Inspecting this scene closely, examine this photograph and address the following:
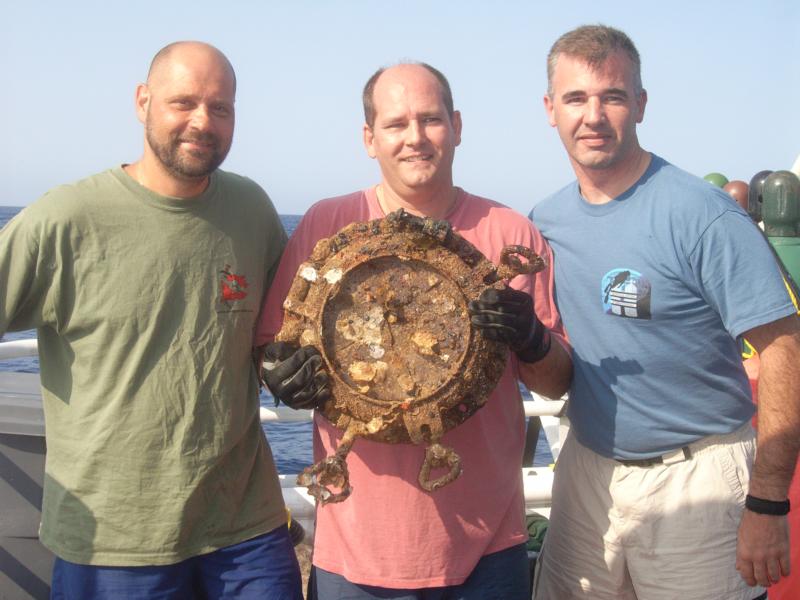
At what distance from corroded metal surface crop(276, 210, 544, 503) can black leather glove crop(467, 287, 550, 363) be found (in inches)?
2.5

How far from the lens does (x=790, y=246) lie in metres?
5.62

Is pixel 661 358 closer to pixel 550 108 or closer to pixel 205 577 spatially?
pixel 550 108

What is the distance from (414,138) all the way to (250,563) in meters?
1.56

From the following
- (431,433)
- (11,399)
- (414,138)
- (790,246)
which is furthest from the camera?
(790,246)

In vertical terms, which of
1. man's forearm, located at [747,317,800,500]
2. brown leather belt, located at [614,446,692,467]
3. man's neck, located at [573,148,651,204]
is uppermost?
man's neck, located at [573,148,651,204]

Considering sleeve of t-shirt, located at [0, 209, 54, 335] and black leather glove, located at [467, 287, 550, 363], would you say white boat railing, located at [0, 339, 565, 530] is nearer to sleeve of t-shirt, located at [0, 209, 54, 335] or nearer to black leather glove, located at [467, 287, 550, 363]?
sleeve of t-shirt, located at [0, 209, 54, 335]

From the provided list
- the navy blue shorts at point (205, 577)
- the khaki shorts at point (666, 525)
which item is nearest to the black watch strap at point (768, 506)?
the khaki shorts at point (666, 525)

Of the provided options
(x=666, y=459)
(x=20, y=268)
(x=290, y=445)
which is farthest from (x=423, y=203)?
(x=290, y=445)

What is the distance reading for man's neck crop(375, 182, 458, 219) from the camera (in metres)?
2.78

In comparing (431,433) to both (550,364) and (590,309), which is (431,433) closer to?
(550,364)

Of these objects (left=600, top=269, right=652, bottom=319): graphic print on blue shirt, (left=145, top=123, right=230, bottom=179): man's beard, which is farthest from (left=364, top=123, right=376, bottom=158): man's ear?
(left=600, top=269, right=652, bottom=319): graphic print on blue shirt

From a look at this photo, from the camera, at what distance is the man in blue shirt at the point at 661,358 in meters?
2.61

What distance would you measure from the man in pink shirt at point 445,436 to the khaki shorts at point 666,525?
13.2 inches

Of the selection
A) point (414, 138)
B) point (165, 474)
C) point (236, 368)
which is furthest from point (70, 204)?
point (414, 138)
